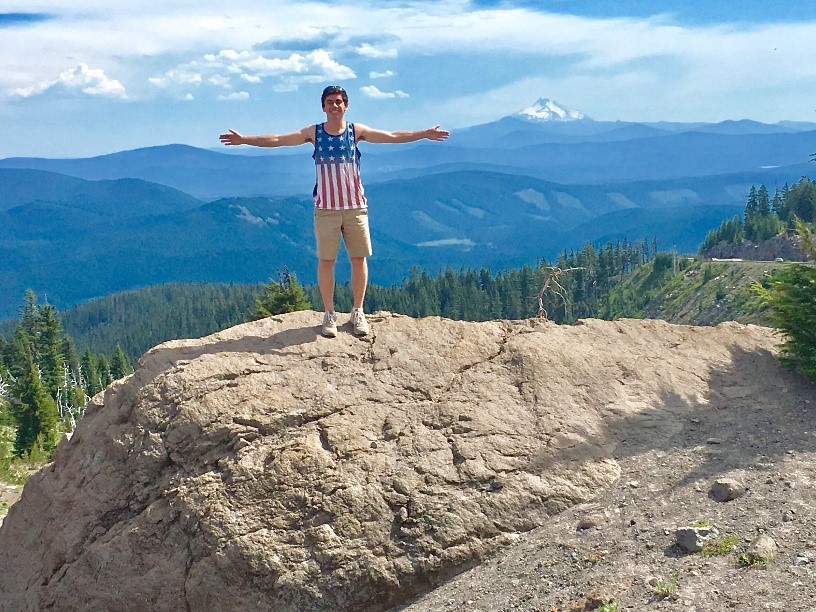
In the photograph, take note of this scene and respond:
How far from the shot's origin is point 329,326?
10.6 metres

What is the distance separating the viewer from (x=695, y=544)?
688 centimetres

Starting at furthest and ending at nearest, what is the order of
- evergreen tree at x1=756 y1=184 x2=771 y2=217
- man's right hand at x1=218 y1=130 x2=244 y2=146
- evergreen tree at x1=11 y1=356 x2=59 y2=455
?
evergreen tree at x1=756 y1=184 x2=771 y2=217
evergreen tree at x1=11 y1=356 x2=59 y2=455
man's right hand at x1=218 y1=130 x2=244 y2=146

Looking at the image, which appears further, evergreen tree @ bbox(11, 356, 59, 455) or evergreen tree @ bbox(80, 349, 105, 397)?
evergreen tree @ bbox(80, 349, 105, 397)

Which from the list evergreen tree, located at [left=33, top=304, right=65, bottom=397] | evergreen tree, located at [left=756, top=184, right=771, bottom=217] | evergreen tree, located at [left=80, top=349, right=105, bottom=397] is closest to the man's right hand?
evergreen tree, located at [left=33, top=304, right=65, bottom=397]

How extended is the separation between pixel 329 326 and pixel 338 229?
1415 mm

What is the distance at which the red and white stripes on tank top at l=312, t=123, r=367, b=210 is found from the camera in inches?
395

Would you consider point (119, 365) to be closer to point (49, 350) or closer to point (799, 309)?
point (49, 350)

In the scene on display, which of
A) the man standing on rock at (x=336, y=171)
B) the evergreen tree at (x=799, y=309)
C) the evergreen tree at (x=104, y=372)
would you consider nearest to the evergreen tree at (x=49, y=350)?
the evergreen tree at (x=104, y=372)

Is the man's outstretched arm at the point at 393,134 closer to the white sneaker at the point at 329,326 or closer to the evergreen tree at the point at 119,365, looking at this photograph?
the white sneaker at the point at 329,326

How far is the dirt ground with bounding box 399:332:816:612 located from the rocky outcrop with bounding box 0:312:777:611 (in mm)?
277

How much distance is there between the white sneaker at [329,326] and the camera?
10555 mm

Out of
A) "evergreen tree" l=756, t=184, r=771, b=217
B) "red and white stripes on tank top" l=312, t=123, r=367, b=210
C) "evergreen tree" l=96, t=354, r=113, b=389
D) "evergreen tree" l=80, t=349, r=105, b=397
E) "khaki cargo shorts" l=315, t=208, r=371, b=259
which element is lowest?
"evergreen tree" l=96, t=354, r=113, b=389

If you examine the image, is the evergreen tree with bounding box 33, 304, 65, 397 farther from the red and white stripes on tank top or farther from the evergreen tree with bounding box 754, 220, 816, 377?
the evergreen tree with bounding box 754, 220, 816, 377

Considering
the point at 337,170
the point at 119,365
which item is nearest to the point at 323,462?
the point at 337,170
